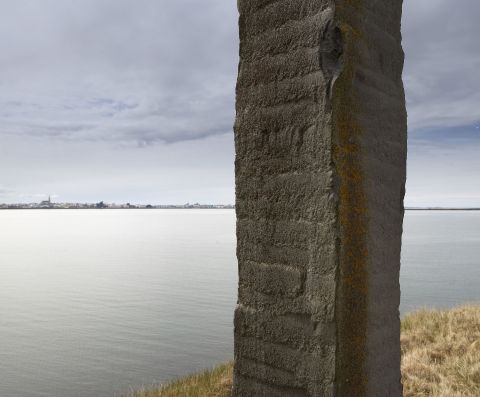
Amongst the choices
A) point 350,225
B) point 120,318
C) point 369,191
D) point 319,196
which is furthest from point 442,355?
point 120,318

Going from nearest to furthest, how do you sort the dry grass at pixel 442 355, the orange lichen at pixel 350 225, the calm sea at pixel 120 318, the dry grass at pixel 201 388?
the orange lichen at pixel 350 225, the dry grass at pixel 442 355, the dry grass at pixel 201 388, the calm sea at pixel 120 318

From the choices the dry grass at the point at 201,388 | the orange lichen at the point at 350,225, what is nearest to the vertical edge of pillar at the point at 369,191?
the orange lichen at the point at 350,225

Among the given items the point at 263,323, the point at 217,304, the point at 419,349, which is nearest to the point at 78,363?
the point at 217,304

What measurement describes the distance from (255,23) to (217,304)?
17508 mm

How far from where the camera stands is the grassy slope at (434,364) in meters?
6.18

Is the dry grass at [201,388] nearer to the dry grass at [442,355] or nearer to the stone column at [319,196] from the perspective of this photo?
the dry grass at [442,355]

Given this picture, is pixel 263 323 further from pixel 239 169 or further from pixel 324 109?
pixel 324 109

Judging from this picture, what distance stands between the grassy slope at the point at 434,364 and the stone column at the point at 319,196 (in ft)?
7.08

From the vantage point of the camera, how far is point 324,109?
3.77 metres

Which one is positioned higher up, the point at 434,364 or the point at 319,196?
the point at 319,196

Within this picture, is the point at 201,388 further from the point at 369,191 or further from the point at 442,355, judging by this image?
the point at 369,191

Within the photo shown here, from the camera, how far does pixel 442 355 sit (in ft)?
24.2

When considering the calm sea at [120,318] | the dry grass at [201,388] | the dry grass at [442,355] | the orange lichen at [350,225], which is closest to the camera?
the orange lichen at [350,225]

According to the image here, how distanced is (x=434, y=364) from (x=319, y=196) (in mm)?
4330
